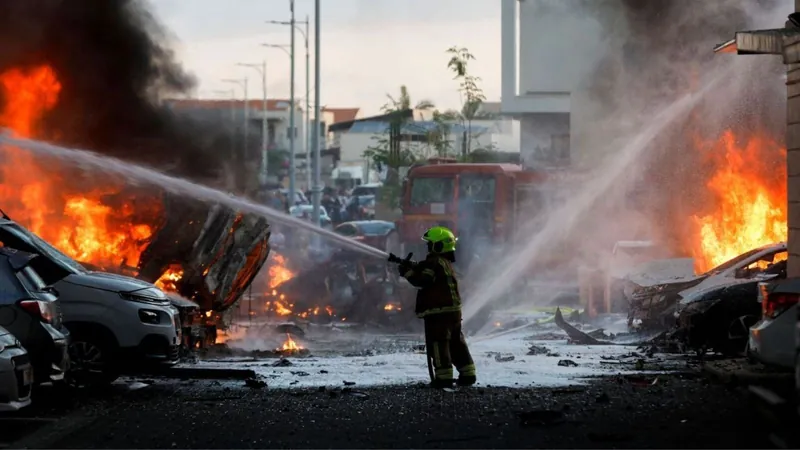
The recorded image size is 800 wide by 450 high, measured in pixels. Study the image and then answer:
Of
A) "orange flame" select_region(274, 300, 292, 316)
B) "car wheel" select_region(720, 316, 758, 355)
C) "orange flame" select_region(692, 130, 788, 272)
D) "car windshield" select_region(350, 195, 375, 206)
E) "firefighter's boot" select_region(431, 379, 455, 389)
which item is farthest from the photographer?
"car windshield" select_region(350, 195, 375, 206)

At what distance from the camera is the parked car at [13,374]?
841cm

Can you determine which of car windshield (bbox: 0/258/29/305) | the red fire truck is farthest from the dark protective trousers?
the red fire truck

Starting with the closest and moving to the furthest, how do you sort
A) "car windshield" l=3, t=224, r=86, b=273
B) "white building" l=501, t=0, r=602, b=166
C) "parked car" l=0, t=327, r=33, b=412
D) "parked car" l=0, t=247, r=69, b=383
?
"parked car" l=0, t=327, r=33, b=412
"parked car" l=0, t=247, r=69, b=383
"car windshield" l=3, t=224, r=86, b=273
"white building" l=501, t=0, r=602, b=166

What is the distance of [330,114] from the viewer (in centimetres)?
11731

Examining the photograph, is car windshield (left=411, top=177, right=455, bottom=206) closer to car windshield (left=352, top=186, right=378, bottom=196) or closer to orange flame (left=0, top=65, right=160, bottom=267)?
orange flame (left=0, top=65, right=160, bottom=267)

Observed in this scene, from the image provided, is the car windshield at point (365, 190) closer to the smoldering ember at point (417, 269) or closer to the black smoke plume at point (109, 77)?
the smoldering ember at point (417, 269)

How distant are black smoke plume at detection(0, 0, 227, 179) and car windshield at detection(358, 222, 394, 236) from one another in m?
11.2

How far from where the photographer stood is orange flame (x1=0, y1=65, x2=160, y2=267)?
1598cm

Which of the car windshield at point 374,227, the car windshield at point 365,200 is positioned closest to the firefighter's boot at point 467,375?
the car windshield at point 374,227

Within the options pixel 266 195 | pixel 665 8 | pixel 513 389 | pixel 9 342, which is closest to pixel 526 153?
pixel 665 8

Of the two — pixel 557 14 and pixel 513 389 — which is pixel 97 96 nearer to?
pixel 513 389

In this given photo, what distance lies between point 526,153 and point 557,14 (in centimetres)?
621

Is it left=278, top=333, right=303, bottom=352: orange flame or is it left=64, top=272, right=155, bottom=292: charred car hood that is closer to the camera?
left=64, top=272, right=155, bottom=292: charred car hood

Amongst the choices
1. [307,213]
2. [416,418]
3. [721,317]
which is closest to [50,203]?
[721,317]
